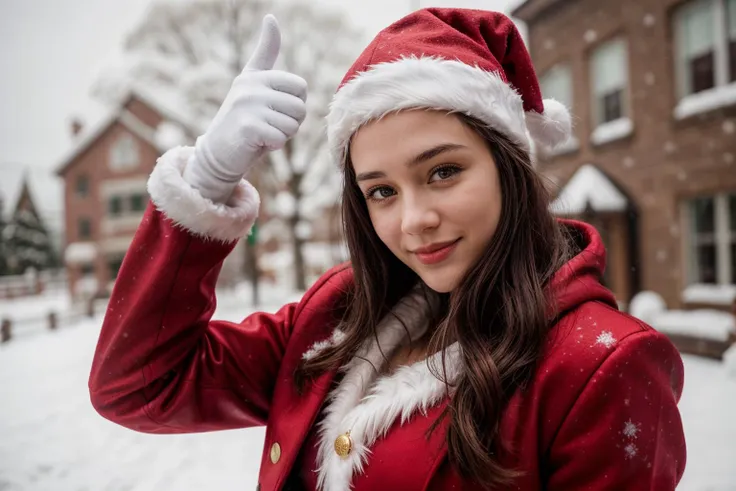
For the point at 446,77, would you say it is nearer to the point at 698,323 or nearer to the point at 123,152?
the point at 698,323

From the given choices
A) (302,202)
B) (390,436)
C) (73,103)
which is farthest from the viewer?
(302,202)

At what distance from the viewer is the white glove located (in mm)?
616

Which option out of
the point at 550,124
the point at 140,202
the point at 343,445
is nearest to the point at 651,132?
the point at 550,124

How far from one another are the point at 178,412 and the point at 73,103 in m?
1.44

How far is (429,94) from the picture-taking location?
1.79 feet

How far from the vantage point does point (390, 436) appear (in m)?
0.58

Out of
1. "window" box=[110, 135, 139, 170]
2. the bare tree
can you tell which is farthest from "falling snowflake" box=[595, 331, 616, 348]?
"window" box=[110, 135, 139, 170]

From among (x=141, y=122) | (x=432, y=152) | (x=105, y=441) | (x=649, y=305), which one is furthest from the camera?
(x=141, y=122)

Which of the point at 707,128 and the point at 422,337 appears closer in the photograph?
the point at 422,337

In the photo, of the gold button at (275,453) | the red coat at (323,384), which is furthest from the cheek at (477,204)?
the gold button at (275,453)

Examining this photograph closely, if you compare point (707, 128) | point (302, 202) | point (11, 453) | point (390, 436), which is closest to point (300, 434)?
point (390, 436)

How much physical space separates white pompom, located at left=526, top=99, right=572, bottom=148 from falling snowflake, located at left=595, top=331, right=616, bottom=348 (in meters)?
0.36

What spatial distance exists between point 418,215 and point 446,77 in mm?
178

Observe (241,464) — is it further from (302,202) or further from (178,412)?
(302,202)
